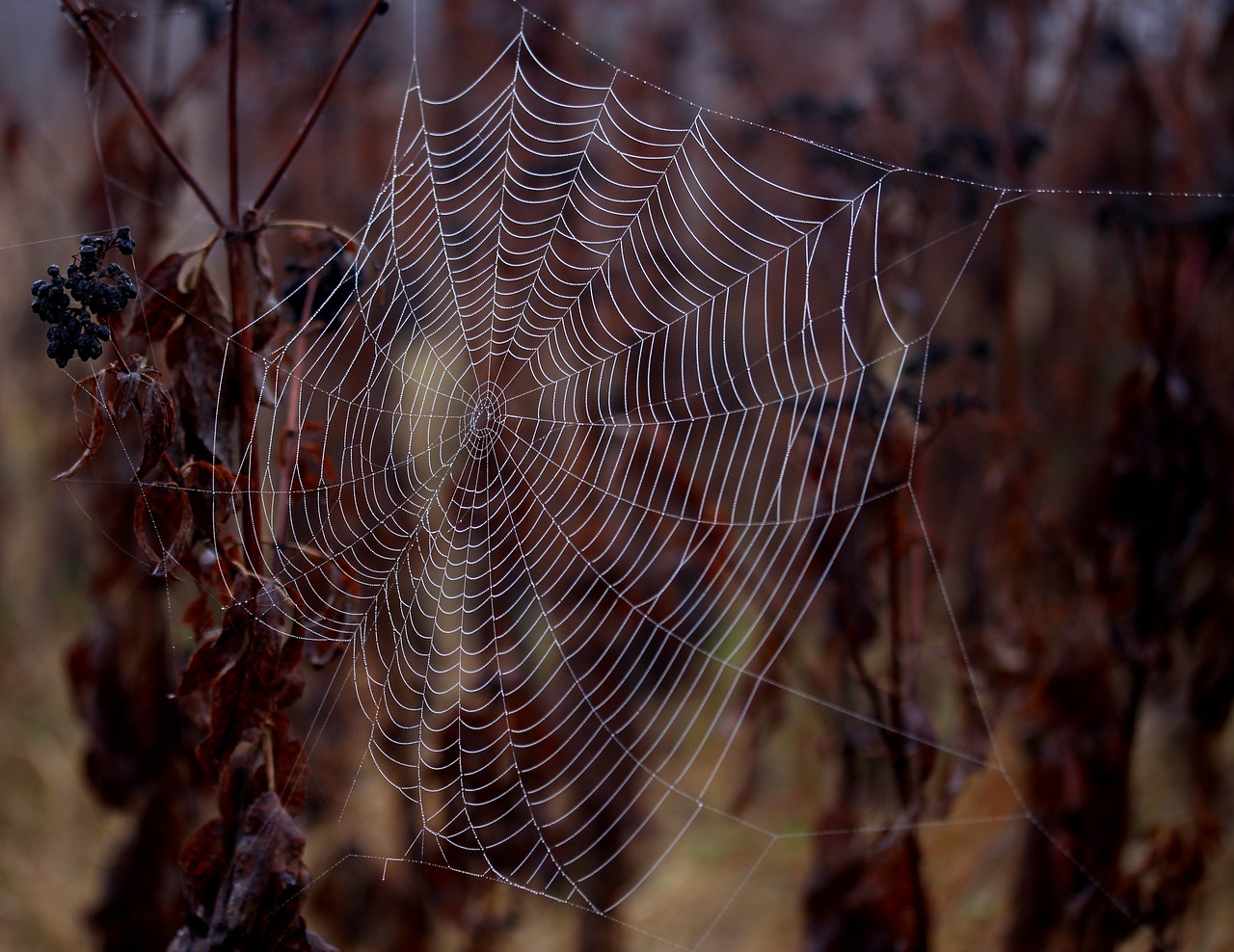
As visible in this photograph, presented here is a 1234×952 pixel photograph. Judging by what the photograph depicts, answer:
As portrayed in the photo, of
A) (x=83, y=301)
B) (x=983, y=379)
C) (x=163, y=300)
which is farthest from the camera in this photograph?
(x=983, y=379)

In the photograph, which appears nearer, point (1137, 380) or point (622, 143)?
point (1137, 380)

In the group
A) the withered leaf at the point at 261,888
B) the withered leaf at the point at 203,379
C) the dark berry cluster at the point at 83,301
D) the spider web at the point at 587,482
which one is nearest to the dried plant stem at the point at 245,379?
the withered leaf at the point at 203,379

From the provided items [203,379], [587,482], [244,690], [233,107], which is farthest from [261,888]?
[587,482]

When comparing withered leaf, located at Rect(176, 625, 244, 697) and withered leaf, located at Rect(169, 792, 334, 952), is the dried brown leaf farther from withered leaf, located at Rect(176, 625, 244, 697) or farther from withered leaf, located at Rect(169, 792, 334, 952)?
withered leaf, located at Rect(169, 792, 334, 952)

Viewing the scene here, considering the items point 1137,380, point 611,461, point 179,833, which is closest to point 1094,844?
point 1137,380

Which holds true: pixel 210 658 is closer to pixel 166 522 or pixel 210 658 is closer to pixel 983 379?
pixel 166 522

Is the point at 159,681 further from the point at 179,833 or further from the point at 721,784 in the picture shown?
the point at 721,784
